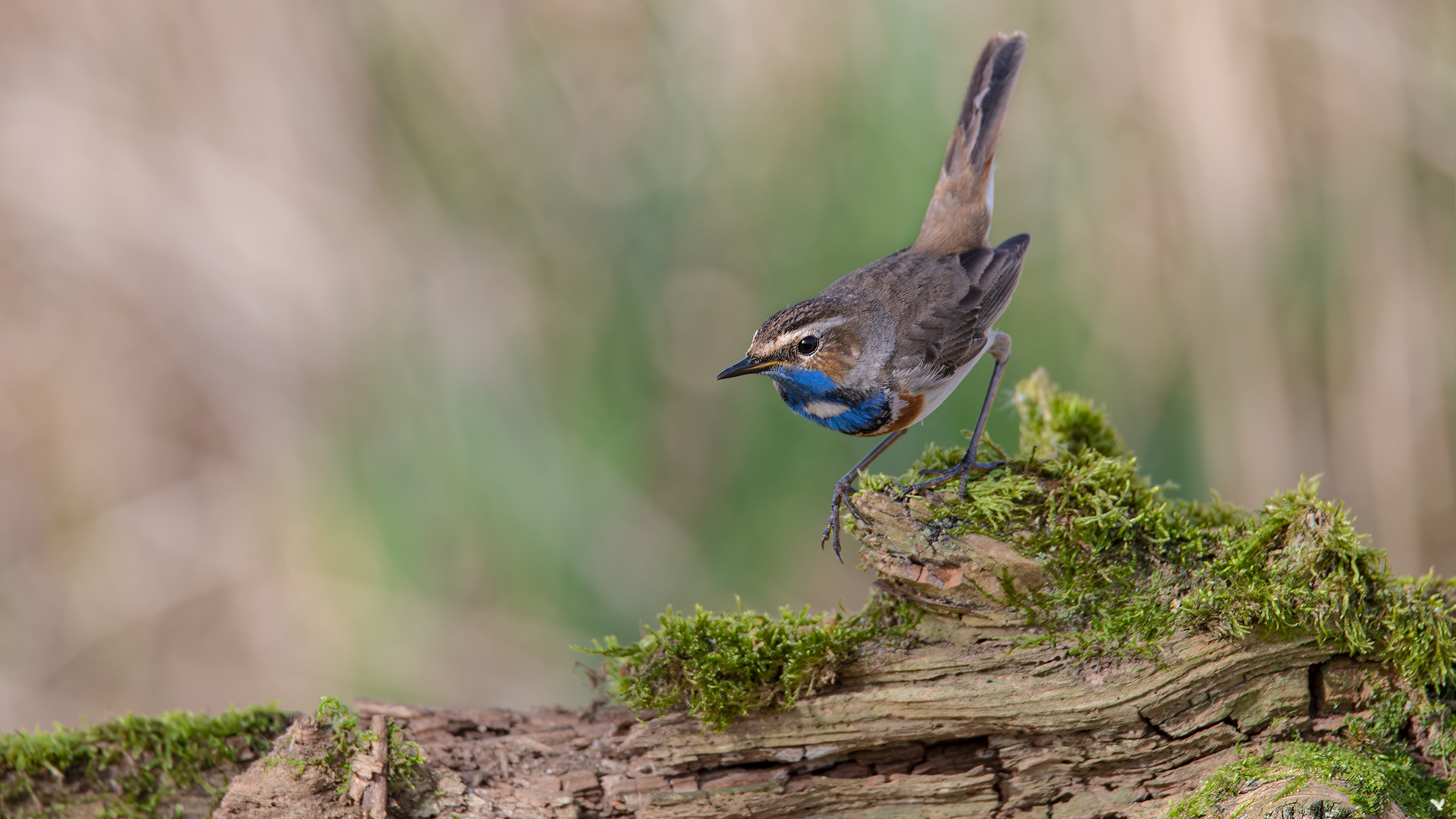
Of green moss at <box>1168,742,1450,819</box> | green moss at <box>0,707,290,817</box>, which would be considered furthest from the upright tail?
green moss at <box>0,707,290,817</box>

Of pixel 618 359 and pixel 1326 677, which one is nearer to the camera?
pixel 1326 677

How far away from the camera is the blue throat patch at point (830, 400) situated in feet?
10.5

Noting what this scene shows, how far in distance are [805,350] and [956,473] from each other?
0.63 meters

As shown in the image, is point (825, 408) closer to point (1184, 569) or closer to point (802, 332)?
point (802, 332)

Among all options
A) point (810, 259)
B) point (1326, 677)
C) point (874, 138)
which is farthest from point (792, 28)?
point (1326, 677)

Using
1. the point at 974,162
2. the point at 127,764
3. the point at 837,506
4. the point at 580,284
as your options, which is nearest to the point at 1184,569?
the point at 837,506

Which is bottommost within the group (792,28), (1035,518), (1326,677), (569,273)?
(1326,677)

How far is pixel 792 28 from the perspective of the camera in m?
5.61

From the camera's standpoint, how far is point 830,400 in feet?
10.6

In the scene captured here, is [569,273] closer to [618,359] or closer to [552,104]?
[618,359]

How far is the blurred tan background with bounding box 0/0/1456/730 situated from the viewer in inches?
206

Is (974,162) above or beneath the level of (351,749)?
above

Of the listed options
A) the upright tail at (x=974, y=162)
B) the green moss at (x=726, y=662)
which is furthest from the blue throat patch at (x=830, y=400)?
the upright tail at (x=974, y=162)

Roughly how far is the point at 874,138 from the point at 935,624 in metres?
3.60
